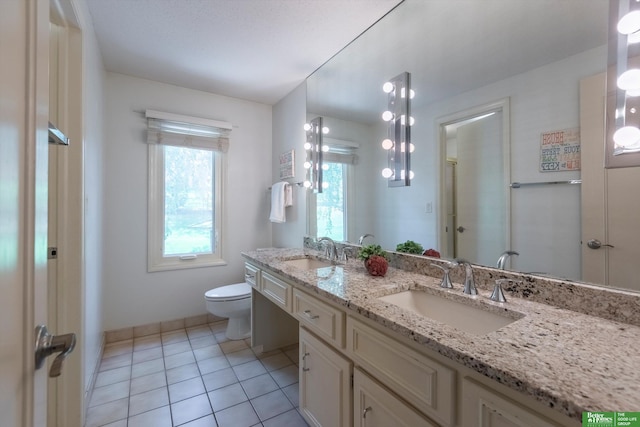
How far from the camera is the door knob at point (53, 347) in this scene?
54cm

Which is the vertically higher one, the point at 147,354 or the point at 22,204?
the point at 22,204

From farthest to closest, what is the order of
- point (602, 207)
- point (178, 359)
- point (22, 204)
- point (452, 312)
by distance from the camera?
point (178, 359)
point (452, 312)
point (602, 207)
point (22, 204)

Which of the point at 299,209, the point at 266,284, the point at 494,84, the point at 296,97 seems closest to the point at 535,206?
the point at 494,84

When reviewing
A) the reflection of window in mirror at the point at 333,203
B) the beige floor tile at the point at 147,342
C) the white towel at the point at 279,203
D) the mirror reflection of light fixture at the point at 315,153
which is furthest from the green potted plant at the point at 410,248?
the beige floor tile at the point at 147,342

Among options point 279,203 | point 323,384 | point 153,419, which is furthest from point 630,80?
point 153,419

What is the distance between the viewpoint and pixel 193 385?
1.84 meters

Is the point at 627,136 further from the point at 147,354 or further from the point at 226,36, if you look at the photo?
the point at 147,354

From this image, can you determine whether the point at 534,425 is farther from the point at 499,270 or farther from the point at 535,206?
the point at 535,206

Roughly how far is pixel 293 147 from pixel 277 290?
1.58 metres

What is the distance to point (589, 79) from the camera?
0.98 meters

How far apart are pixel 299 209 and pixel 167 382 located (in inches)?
66.6

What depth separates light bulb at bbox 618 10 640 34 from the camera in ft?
2.83

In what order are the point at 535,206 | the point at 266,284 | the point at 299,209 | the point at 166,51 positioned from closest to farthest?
the point at 535,206, the point at 266,284, the point at 166,51, the point at 299,209

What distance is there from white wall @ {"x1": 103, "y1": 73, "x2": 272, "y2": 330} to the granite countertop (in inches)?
82.2
